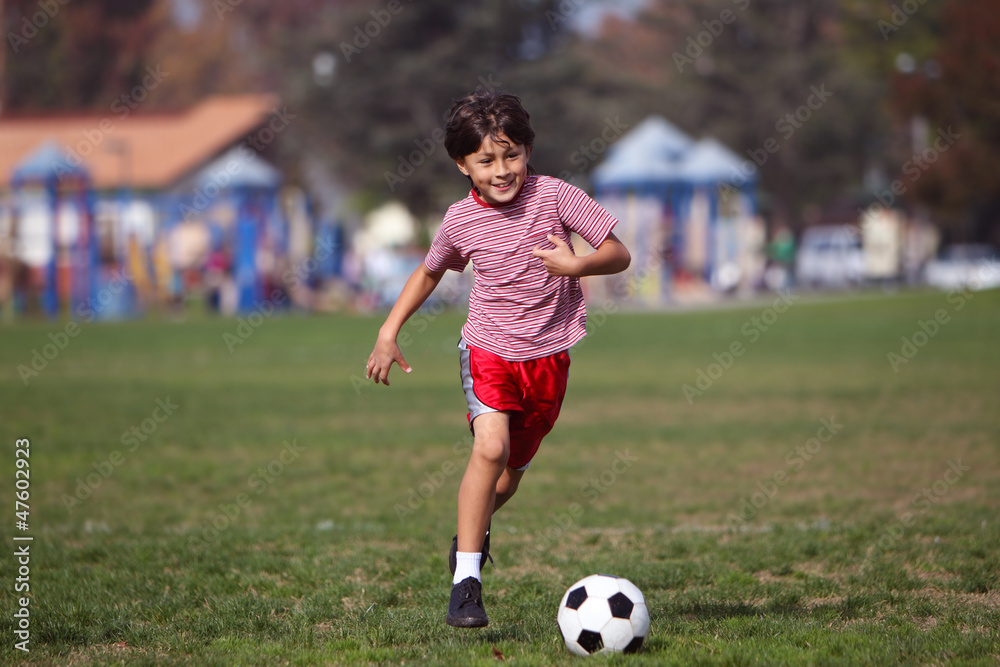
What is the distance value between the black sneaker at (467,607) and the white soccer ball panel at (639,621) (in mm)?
514

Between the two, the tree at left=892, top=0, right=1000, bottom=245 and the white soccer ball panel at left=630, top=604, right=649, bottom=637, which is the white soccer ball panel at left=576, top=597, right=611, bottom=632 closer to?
the white soccer ball panel at left=630, top=604, right=649, bottom=637

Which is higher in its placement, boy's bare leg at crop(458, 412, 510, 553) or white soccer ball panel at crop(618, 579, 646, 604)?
boy's bare leg at crop(458, 412, 510, 553)

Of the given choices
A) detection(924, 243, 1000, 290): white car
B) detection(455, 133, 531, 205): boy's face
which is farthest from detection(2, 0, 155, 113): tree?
detection(455, 133, 531, 205): boy's face

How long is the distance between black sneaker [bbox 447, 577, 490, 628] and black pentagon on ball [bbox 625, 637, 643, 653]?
50cm

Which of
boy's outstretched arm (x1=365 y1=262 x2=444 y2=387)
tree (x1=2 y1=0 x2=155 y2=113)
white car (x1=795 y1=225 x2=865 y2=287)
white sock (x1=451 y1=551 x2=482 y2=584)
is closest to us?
white sock (x1=451 y1=551 x2=482 y2=584)

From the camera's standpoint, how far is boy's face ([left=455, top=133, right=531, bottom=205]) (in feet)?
14.0

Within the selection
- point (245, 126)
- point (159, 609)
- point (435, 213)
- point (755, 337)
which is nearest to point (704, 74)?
point (435, 213)

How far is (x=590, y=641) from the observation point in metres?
4.03

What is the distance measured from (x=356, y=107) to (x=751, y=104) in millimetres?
18308

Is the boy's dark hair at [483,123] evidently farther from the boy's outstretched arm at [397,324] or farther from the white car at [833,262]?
the white car at [833,262]

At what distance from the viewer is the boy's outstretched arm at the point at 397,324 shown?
4.45 metres

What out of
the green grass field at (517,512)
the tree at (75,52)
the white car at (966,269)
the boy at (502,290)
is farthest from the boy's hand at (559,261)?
the tree at (75,52)

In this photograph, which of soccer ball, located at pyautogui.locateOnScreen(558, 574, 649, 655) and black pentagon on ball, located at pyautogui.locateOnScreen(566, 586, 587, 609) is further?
black pentagon on ball, located at pyautogui.locateOnScreen(566, 586, 587, 609)

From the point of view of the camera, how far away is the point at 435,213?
44344 mm
